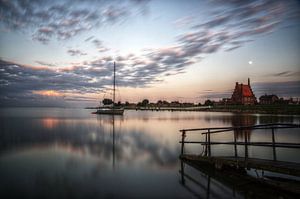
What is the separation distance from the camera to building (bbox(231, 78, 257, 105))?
5147 inches

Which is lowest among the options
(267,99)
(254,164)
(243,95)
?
(254,164)

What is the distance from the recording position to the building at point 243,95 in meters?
131

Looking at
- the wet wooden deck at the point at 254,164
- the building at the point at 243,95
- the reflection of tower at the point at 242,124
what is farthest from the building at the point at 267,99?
the wet wooden deck at the point at 254,164

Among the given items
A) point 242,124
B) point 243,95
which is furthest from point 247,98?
point 242,124

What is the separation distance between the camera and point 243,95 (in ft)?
430

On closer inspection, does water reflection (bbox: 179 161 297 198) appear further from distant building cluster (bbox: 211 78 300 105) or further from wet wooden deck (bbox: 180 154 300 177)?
distant building cluster (bbox: 211 78 300 105)

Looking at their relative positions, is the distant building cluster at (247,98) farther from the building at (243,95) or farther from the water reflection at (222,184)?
the water reflection at (222,184)

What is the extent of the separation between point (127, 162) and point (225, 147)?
9.67 metres

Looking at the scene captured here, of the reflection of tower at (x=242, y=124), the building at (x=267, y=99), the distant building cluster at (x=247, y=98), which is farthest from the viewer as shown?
the building at (x=267, y=99)

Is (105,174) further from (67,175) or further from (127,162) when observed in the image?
(127,162)

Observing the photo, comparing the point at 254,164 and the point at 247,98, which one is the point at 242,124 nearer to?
the point at 254,164

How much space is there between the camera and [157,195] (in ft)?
30.9

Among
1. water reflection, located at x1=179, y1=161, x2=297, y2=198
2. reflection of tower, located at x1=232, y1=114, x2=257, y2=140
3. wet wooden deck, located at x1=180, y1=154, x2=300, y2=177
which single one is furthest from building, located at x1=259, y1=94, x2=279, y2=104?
water reflection, located at x1=179, y1=161, x2=297, y2=198

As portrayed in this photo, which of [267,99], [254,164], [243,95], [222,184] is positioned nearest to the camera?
[254,164]
